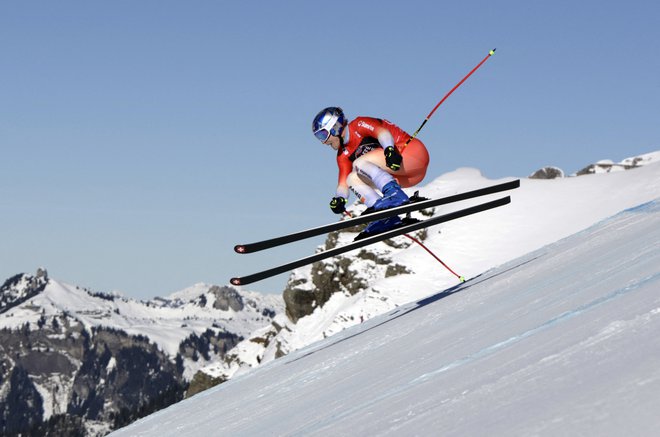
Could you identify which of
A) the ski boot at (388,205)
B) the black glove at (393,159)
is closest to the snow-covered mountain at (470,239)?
the ski boot at (388,205)

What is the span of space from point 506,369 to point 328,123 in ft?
23.3

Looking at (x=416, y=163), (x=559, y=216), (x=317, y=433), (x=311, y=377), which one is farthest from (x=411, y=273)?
(x=317, y=433)

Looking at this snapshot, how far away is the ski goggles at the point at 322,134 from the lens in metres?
9.80

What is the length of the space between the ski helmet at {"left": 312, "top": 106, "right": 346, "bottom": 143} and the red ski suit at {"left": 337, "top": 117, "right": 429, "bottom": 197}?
6.7 inches

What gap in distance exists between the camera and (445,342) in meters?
4.85

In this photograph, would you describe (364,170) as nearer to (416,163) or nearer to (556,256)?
(416,163)

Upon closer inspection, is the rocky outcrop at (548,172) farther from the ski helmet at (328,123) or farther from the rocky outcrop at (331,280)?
the ski helmet at (328,123)

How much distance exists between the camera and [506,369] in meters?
2.95

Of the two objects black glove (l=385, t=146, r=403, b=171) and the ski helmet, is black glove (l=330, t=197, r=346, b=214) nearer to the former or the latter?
the ski helmet

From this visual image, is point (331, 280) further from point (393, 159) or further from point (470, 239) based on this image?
point (393, 159)

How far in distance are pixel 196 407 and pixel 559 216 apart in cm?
3181

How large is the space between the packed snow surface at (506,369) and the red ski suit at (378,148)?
271 centimetres

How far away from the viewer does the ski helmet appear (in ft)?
32.1

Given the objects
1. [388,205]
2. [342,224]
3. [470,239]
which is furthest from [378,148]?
[470,239]
